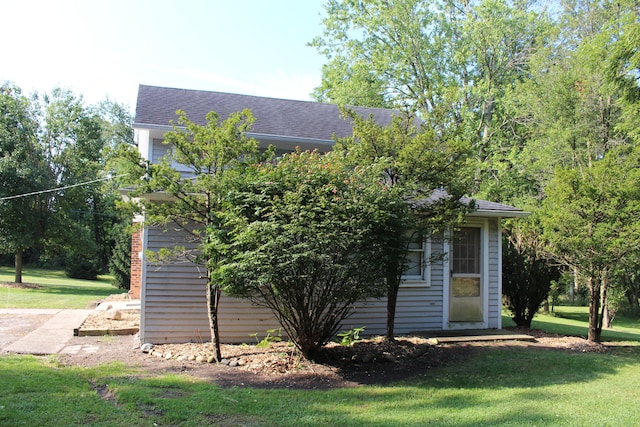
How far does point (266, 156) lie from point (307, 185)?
158cm

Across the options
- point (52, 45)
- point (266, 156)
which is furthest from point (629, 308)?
point (52, 45)

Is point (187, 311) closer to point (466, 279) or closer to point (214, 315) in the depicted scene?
point (214, 315)

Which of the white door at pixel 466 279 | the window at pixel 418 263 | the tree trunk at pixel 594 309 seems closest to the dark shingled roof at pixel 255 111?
the window at pixel 418 263

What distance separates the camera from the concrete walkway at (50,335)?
27.4ft

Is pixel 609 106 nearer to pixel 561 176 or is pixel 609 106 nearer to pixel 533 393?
pixel 561 176

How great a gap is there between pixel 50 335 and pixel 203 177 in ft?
17.0

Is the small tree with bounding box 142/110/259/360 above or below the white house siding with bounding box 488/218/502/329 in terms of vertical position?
above

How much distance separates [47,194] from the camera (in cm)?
2364

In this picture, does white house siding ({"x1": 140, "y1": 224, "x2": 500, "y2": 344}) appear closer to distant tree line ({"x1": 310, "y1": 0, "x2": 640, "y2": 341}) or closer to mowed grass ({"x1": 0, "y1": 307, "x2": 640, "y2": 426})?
mowed grass ({"x1": 0, "y1": 307, "x2": 640, "y2": 426})

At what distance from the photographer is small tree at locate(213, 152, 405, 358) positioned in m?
6.62

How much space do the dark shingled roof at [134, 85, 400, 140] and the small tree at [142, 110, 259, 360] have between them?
2653 millimetres

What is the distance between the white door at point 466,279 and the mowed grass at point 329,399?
315cm

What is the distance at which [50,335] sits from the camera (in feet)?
32.3

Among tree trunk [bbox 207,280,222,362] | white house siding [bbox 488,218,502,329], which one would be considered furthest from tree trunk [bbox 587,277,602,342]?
tree trunk [bbox 207,280,222,362]
